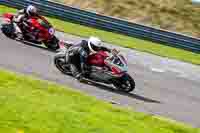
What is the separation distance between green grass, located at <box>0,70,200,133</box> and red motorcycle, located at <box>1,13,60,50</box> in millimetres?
7323

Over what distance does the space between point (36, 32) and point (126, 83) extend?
5880 mm

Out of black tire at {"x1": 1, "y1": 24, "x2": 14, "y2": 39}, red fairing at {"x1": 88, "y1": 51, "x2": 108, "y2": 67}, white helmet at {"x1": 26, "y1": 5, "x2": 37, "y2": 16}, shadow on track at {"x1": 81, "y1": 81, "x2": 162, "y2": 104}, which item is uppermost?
red fairing at {"x1": 88, "y1": 51, "x2": 108, "y2": 67}

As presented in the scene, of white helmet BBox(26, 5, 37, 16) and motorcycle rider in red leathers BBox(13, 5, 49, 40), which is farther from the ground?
white helmet BBox(26, 5, 37, 16)

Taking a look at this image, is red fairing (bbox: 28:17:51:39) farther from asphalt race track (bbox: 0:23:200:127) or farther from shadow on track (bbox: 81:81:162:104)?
shadow on track (bbox: 81:81:162:104)

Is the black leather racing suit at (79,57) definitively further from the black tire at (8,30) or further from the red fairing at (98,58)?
the black tire at (8,30)

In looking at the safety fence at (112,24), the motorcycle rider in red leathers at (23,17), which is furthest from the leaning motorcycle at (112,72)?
the safety fence at (112,24)

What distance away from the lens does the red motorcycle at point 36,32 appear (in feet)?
70.1

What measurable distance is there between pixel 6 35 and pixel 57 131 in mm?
12894

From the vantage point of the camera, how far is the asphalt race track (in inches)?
616

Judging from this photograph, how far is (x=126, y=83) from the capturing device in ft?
55.3

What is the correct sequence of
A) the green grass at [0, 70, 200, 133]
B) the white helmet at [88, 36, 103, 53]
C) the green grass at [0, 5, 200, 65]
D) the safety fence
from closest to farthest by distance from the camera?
1. the green grass at [0, 70, 200, 133]
2. the white helmet at [88, 36, 103, 53]
3. the green grass at [0, 5, 200, 65]
4. the safety fence

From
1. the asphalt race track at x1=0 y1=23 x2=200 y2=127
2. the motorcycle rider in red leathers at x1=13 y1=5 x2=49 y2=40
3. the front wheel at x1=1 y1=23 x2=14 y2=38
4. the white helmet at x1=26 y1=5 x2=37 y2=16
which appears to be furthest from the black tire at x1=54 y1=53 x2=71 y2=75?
the front wheel at x1=1 y1=23 x2=14 y2=38

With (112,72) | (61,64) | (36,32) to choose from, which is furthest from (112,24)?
(112,72)

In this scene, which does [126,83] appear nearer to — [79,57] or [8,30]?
[79,57]
